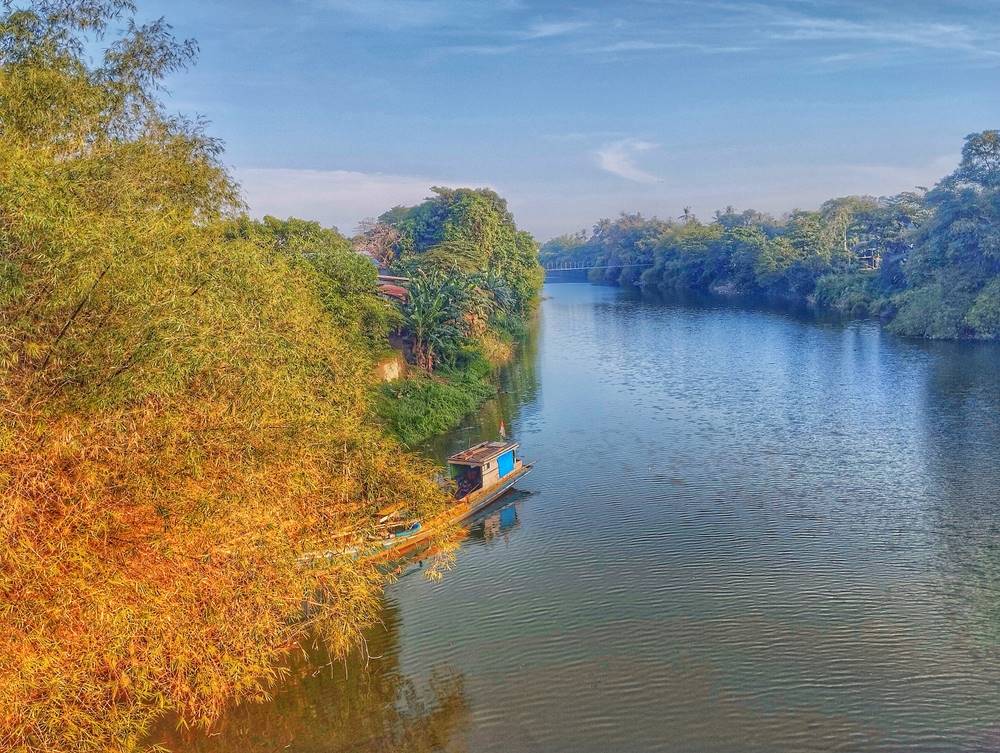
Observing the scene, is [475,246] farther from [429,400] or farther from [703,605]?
[703,605]

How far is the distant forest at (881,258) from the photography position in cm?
4947

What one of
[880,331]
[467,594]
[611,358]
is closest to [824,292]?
[880,331]

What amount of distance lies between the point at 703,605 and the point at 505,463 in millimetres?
8810

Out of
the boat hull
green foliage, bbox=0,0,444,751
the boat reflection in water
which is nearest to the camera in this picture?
green foliage, bbox=0,0,444,751

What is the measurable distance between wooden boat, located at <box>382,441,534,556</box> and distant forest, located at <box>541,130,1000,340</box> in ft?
122

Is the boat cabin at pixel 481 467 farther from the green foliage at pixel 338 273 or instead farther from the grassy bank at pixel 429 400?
the green foliage at pixel 338 273

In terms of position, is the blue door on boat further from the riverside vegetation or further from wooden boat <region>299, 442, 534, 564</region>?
the riverside vegetation

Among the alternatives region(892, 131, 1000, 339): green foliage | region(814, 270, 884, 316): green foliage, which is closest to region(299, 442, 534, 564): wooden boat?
region(892, 131, 1000, 339): green foliage

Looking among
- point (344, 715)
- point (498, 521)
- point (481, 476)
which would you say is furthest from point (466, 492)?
point (344, 715)

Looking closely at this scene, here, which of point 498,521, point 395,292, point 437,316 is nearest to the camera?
point 498,521

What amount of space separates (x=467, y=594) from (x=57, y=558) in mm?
10209

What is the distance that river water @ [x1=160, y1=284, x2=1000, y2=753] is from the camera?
1290 cm

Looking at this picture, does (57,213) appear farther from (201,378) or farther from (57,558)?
(57,558)

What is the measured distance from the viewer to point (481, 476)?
2284 cm
